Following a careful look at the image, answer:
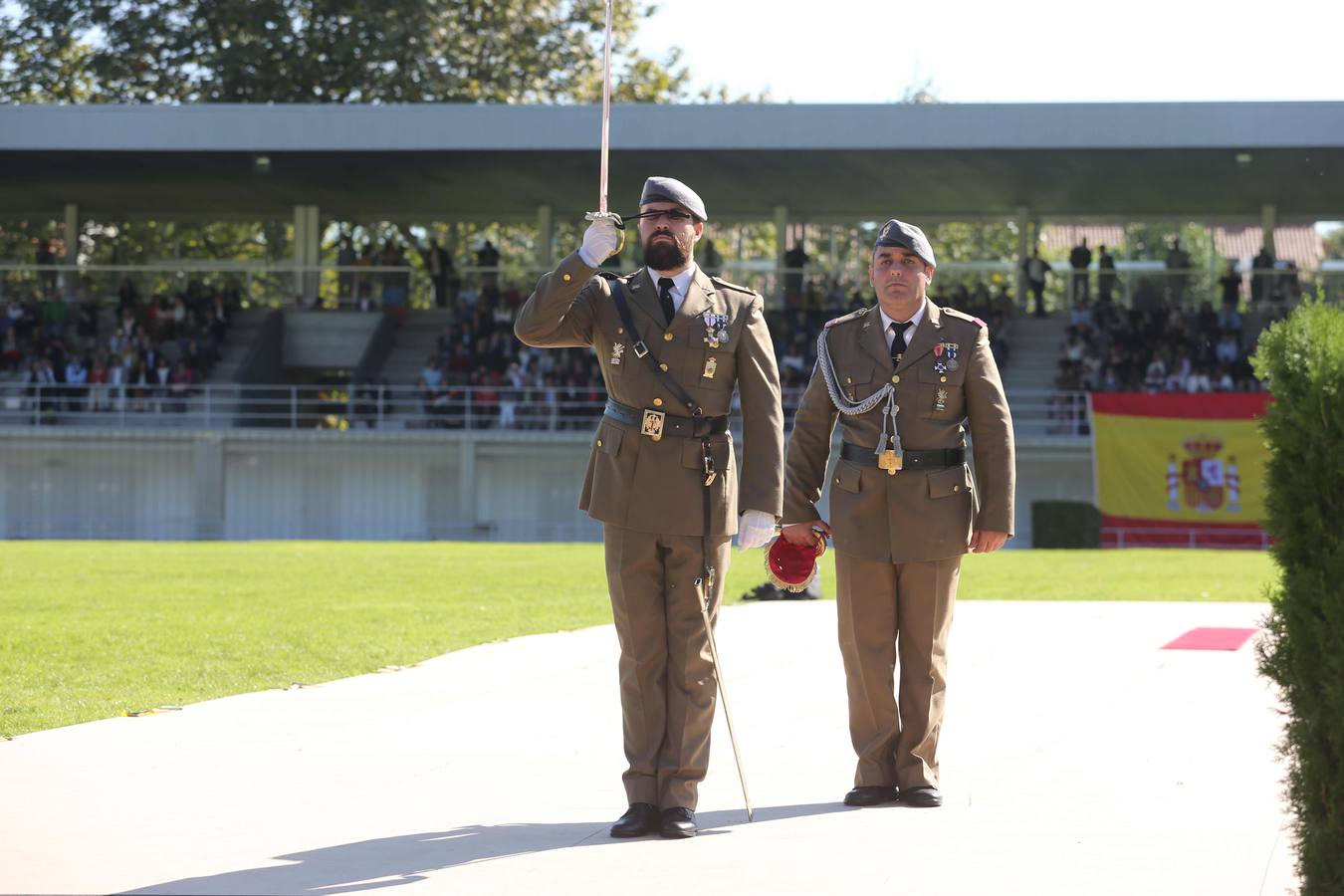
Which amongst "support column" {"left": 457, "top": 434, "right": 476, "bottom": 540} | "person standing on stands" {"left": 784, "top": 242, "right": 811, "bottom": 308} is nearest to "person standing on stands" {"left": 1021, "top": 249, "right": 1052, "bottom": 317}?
"person standing on stands" {"left": 784, "top": 242, "right": 811, "bottom": 308}

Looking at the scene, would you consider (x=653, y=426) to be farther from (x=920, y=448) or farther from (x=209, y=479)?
(x=209, y=479)

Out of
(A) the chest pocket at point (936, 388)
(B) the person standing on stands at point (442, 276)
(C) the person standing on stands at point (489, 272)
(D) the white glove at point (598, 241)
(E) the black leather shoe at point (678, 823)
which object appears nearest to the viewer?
(E) the black leather shoe at point (678, 823)

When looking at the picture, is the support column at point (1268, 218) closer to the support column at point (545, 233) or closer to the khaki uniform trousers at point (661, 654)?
the support column at point (545, 233)

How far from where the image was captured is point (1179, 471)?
92.9 ft

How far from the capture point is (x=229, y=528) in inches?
1302

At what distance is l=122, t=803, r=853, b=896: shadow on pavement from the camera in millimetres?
4574

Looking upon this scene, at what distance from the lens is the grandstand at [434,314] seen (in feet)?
105

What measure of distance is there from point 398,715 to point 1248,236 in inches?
1722

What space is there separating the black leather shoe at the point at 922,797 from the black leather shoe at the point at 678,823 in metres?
0.83

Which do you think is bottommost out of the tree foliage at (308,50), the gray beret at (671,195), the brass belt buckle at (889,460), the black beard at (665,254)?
the brass belt buckle at (889,460)

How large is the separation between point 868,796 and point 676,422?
1.43 metres

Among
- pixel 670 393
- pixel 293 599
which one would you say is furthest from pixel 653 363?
pixel 293 599

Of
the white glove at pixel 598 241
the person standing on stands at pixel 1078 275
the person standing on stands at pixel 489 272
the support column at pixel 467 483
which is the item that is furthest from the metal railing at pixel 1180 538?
the white glove at pixel 598 241

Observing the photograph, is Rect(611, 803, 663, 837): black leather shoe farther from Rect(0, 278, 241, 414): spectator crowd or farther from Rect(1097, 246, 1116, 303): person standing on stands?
Rect(1097, 246, 1116, 303): person standing on stands
